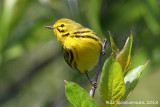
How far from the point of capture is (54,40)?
13.1 feet

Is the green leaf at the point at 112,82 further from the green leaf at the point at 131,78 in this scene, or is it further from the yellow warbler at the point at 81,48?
the yellow warbler at the point at 81,48

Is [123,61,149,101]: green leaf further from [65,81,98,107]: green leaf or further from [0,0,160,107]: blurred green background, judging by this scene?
[0,0,160,107]: blurred green background

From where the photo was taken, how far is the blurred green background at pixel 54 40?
263cm

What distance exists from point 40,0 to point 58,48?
780mm

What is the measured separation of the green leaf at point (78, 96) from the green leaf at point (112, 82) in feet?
0.22

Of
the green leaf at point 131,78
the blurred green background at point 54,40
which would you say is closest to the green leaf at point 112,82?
the green leaf at point 131,78

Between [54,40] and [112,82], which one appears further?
[54,40]

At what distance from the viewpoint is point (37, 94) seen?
4285 mm

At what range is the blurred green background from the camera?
2.63 m

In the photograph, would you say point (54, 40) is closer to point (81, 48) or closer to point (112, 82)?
point (81, 48)

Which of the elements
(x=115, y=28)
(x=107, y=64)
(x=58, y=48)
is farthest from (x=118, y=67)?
(x=58, y=48)

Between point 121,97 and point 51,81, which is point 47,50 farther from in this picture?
point 121,97

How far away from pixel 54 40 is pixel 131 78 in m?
2.52

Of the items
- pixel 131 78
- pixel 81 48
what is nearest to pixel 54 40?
pixel 81 48
